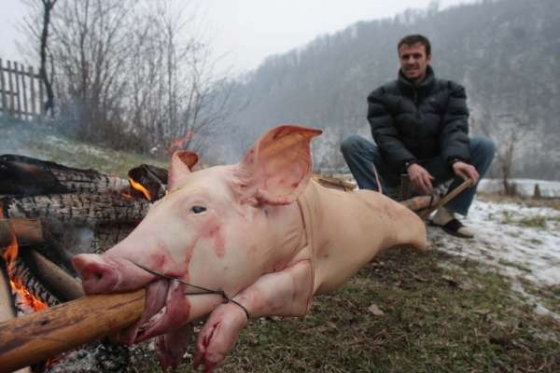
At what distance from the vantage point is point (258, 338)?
1.97m

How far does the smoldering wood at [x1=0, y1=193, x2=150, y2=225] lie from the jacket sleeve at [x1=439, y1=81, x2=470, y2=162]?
250cm

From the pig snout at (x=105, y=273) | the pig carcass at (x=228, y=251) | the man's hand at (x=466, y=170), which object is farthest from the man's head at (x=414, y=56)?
the pig snout at (x=105, y=273)

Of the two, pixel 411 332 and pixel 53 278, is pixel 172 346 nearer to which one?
pixel 53 278

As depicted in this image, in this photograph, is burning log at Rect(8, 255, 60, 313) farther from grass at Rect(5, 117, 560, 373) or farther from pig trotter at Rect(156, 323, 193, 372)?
pig trotter at Rect(156, 323, 193, 372)

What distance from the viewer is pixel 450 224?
13.8 feet

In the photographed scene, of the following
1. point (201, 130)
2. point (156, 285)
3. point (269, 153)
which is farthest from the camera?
point (201, 130)

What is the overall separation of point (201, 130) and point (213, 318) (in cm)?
1152

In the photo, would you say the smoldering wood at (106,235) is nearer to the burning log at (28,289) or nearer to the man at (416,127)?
the burning log at (28,289)

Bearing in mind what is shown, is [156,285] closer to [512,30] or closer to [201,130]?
[201,130]

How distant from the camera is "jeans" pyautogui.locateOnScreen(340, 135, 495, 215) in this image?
3773mm

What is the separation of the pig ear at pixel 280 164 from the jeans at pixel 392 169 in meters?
2.63

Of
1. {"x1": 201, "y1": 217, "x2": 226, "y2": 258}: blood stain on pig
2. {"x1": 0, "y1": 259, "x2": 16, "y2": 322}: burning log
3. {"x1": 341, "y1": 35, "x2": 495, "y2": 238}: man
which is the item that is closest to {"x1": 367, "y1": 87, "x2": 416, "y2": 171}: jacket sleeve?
{"x1": 341, "y1": 35, "x2": 495, "y2": 238}: man

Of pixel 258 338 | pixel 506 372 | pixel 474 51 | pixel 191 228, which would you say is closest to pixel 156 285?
pixel 191 228

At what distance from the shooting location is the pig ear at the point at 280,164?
123cm
